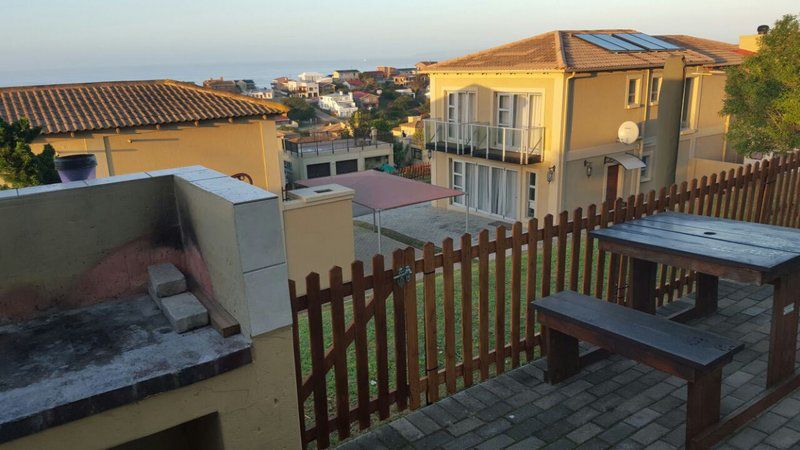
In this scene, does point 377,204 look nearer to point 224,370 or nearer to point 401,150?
point 224,370

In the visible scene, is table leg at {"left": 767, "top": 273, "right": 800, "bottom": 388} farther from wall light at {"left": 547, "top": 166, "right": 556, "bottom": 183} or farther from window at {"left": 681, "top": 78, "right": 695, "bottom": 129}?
window at {"left": 681, "top": 78, "right": 695, "bottom": 129}

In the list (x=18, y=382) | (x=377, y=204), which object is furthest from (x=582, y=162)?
(x=18, y=382)

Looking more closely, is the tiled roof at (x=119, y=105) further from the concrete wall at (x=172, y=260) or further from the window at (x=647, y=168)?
the window at (x=647, y=168)

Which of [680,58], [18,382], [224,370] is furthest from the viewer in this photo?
[680,58]

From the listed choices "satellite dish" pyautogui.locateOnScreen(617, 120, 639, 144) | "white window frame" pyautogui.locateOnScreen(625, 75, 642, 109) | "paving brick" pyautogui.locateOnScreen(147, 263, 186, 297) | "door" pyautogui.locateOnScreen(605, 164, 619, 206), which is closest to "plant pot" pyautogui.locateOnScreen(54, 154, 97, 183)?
"paving brick" pyautogui.locateOnScreen(147, 263, 186, 297)

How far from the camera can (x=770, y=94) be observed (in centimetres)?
1445

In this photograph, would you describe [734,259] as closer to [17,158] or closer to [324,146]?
[17,158]

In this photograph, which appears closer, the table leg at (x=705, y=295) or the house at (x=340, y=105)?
the table leg at (x=705, y=295)

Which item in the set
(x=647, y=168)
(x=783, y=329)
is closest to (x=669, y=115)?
(x=783, y=329)

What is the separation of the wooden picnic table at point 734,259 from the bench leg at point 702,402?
4.4 inches

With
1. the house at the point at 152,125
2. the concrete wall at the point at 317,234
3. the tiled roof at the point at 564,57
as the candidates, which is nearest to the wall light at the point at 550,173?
the tiled roof at the point at 564,57

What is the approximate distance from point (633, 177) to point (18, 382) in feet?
69.1

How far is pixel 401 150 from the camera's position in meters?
47.1

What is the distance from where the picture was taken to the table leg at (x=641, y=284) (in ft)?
19.1
